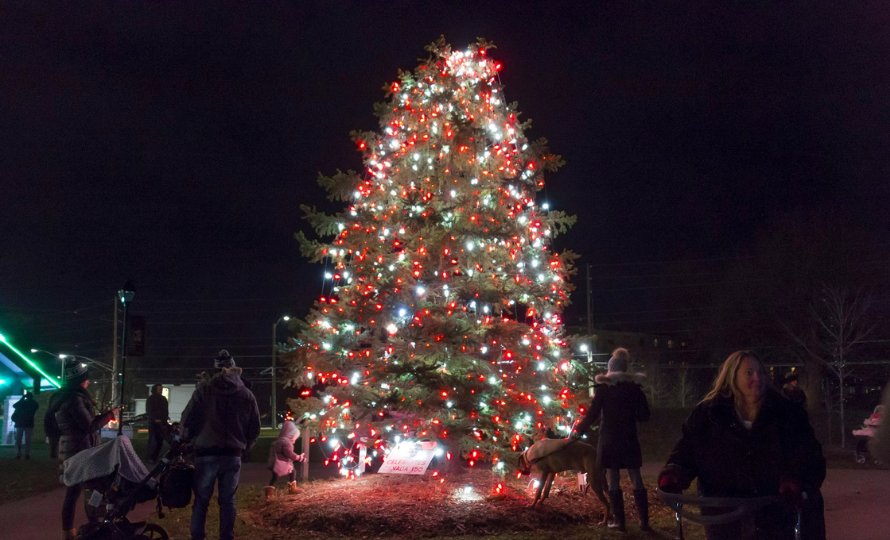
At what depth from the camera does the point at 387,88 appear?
1110 cm

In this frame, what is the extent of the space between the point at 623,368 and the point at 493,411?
2.26 metres

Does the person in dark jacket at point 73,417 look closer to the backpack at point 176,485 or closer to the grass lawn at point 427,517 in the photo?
the backpack at point 176,485

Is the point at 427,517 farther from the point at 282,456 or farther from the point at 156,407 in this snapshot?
the point at 156,407

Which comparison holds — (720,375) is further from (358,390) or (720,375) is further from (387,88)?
(387,88)

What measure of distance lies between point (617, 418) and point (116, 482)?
467 cm

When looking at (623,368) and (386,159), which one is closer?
(623,368)

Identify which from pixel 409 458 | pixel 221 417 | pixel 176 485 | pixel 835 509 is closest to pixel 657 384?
pixel 835 509

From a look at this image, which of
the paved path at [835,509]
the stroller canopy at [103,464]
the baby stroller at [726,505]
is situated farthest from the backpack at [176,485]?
the baby stroller at [726,505]

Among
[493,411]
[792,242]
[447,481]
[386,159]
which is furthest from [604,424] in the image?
[792,242]

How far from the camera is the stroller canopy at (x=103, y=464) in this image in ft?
20.7

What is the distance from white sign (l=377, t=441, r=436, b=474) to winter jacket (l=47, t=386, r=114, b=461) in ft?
11.8

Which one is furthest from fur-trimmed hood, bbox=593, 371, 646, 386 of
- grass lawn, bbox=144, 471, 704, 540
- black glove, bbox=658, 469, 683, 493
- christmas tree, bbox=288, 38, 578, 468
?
black glove, bbox=658, 469, 683, 493

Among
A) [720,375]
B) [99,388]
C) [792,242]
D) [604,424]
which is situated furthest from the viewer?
[99,388]

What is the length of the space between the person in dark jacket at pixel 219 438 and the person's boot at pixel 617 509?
11.8 ft
